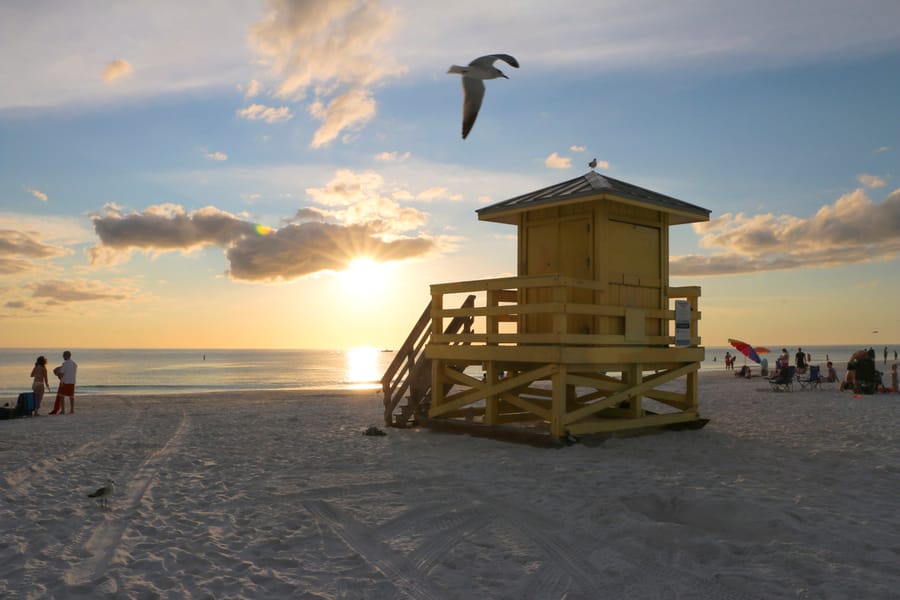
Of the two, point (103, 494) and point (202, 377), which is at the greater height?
point (103, 494)

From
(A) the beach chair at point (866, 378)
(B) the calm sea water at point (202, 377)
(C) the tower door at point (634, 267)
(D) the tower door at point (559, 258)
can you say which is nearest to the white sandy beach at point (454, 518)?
(D) the tower door at point (559, 258)

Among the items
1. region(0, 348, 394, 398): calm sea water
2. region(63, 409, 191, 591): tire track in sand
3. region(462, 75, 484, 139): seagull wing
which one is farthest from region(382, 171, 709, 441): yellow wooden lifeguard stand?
region(0, 348, 394, 398): calm sea water

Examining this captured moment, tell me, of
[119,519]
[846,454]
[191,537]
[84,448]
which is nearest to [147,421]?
[84,448]

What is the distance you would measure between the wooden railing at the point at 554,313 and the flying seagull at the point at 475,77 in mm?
2584

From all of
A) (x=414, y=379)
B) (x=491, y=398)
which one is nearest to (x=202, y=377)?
(x=414, y=379)

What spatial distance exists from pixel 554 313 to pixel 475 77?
138 inches

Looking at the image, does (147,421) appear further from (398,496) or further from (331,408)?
(398,496)

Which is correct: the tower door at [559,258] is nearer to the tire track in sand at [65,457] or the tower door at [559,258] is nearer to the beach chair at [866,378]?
the tire track in sand at [65,457]

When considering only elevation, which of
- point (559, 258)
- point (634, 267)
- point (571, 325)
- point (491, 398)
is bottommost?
point (491, 398)

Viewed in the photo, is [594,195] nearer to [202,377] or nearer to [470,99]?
[470,99]

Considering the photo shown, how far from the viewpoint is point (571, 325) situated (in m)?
10.9

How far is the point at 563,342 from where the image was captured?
970 centimetres

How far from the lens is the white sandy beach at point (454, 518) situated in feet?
15.6

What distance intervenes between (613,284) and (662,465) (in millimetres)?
3334
